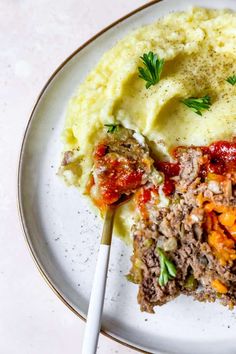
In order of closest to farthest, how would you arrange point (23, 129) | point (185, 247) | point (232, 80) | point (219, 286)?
point (219, 286), point (185, 247), point (232, 80), point (23, 129)

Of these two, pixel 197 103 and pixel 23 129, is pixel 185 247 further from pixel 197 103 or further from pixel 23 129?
pixel 23 129

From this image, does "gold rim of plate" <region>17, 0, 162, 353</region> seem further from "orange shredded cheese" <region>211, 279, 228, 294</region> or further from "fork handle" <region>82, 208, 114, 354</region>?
"orange shredded cheese" <region>211, 279, 228, 294</region>

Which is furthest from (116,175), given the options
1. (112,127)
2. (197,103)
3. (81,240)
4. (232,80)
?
(232,80)

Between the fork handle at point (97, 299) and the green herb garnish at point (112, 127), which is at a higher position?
the green herb garnish at point (112, 127)

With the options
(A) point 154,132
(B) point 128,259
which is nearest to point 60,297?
(B) point 128,259

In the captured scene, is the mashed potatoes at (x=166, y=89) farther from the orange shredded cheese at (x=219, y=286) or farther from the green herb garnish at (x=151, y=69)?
the orange shredded cheese at (x=219, y=286)

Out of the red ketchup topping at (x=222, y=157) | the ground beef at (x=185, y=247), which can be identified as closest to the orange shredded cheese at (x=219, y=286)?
the ground beef at (x=185, y=247)

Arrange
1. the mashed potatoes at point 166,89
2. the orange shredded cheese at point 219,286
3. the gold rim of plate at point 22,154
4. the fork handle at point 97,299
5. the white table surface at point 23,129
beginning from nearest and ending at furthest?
the orange shredded cheese at point 219,286
the fork handle at point 97,299
the mashed potatoes at point 166,89
the gold rim of plate at point 22,154
the white table surface at point 23,129
